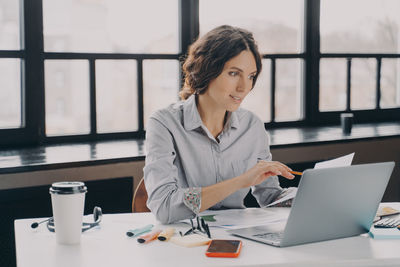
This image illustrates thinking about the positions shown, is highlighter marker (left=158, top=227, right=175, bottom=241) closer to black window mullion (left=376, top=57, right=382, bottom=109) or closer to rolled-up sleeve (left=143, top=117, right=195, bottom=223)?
rolled-up sleeve (left=143, top=117, right=195, bottom=223)

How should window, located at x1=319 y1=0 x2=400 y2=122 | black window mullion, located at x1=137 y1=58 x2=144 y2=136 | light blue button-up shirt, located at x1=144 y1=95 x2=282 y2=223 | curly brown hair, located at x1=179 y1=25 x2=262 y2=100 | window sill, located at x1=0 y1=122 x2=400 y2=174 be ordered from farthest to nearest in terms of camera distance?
window, located at x1=319 y1=0 x2=400 y2=122, black window mullion, located at x1=137 y1=58 x2=144 y2=136, window sill, located at x1=0 y1=122 x2=400 y2=174, curly brown hair, located at x1=179 y1=25 x2=262 y2=100, light blue button-up shirt, located at x1=144 y1=95 x2=282 y2=223

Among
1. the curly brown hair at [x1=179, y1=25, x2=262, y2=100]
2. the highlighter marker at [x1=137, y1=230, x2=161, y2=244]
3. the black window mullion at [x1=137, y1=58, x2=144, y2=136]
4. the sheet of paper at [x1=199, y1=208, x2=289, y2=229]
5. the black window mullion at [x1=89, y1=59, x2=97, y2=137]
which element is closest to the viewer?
the highlighter marker at [x1=137, y1=230, x2=161, y2=244]

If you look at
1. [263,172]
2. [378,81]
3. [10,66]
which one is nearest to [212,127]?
[263,172]

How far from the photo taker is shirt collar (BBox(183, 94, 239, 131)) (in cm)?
202

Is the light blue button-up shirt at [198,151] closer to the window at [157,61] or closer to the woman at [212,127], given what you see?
the woman at [212,127]

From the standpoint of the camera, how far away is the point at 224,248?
1389 mm

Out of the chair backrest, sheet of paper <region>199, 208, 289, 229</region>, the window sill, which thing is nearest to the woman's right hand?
sheet of paper <region>199, 208, 289, 229</region>

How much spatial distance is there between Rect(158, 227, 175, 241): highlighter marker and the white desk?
2cm

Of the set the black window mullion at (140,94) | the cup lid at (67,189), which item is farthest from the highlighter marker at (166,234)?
the black window mullion at (140,94)

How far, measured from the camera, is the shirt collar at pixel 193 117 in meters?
2.02

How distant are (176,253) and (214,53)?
2.77ft

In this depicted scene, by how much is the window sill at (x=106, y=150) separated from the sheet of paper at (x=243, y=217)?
3.37ft

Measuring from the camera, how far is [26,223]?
5.51ft

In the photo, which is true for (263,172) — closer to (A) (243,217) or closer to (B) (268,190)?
(A) (243,217)
